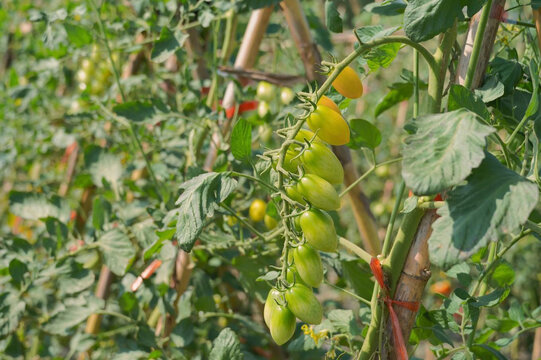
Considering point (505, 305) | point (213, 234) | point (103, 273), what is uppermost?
point (213, 234)

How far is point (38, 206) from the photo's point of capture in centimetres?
106

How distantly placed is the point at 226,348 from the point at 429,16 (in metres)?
0.43

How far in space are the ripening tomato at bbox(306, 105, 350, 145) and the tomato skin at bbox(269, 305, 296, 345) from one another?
164 mm

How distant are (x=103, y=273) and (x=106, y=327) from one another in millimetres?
241

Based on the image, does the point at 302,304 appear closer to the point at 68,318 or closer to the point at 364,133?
the point at 364,133

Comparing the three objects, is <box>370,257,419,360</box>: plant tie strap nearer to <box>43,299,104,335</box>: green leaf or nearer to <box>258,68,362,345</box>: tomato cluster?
<box>258,68,362,345</box>: tomato cluster

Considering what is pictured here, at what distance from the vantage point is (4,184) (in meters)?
2.12

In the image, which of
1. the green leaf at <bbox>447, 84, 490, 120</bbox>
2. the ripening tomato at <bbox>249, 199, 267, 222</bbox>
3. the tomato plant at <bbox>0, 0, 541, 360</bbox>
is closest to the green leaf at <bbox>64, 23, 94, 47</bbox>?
the tomato plant at <bbox>0, 0, 541, 360</bbox>

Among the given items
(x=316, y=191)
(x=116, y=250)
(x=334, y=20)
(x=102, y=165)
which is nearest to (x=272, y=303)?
(x=316, y=191)

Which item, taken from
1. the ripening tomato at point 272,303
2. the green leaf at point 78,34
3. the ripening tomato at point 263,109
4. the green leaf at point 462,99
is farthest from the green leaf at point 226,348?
the green leaf at point 78,34

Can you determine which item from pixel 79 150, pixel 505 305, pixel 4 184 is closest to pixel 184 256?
pixel 79 150

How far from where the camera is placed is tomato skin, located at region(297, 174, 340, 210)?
0.49 meters

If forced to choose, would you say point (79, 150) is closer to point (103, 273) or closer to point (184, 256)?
point (103, 273)

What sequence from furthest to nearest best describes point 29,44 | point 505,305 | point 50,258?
point 505,305, point 29,44, point 50,258
